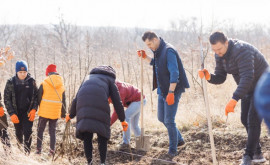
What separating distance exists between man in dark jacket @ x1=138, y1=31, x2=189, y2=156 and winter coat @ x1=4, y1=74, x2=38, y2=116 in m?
1.75

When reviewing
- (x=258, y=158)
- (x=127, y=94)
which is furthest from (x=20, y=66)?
(x=258, y=158)

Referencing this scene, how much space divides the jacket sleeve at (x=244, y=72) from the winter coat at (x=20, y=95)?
280cm

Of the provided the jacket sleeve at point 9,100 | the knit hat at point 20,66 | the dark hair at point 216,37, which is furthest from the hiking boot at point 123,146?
the dark hair at point 216,37

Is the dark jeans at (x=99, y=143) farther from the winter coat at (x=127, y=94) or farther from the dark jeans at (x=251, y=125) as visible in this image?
the dark jeans at (x=251, y=125)

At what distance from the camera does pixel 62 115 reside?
4.77m

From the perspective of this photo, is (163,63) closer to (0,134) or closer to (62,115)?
(62,115)

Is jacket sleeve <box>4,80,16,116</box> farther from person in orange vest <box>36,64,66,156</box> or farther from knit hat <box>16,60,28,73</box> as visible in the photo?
person in orange vest <box>36,64,66,156</box>

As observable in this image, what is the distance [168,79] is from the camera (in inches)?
165

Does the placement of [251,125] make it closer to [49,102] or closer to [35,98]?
[49,102]

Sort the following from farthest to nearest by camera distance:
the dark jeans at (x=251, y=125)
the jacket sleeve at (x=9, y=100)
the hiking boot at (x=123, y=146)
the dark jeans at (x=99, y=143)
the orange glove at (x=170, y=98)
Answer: the hiking boot at (x=123, y=146)
the jacket sleeve at (x=9, y=100)
the orange glove at (x=170, y=98)
the dark jeans at (x=99, y=143)
the dark jeans at (x=251, y=125)

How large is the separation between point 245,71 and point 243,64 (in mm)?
78

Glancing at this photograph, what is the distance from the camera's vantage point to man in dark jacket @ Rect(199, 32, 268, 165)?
124 inches

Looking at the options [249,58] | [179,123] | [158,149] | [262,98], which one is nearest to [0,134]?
[158,149]

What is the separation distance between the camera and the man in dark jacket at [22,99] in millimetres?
4430
